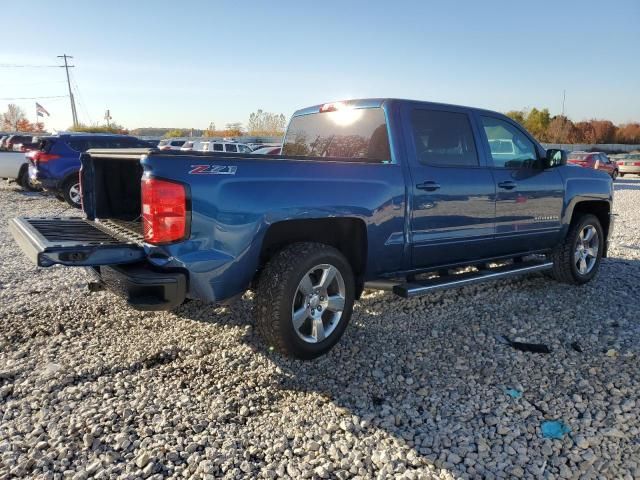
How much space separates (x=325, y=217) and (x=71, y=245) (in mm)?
1664

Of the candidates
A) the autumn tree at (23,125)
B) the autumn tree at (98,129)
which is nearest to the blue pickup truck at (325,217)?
the autumn tree at (98,129)

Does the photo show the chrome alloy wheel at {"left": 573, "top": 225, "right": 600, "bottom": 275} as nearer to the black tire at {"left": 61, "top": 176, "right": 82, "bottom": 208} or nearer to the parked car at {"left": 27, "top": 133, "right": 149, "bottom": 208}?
the parked car at {"left": 27, "top": 133, "right": 149, "bottom": 208}

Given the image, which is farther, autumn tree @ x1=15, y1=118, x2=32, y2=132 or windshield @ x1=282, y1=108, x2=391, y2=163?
autumn tree @ x1=15, y1=118, x2=32, y2=132

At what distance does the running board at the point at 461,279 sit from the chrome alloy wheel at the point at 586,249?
723 mm

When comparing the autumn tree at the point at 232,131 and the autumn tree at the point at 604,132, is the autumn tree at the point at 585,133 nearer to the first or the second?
the autumn tree at the point at 604,132

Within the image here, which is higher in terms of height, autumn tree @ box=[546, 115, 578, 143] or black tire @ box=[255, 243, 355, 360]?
autumn tree @ box=[546, 115, 578, 143]

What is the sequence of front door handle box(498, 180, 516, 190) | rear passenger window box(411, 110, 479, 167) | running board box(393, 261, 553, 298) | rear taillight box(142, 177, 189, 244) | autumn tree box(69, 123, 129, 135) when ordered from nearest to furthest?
rear taillight box(142, 177, 189, 244)
running board box(393, 261, 553, 298)
rear passenger window box(411, 110, 479, 167)
front door handle box(498, 180, 516, 190)
autumn tree box(69, 123, 129, 135)

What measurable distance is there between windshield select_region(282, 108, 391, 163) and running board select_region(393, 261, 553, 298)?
3.41ft

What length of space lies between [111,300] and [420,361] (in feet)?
9.94

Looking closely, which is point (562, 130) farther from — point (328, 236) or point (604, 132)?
point (328, 236)

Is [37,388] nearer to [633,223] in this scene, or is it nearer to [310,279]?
[310,279]

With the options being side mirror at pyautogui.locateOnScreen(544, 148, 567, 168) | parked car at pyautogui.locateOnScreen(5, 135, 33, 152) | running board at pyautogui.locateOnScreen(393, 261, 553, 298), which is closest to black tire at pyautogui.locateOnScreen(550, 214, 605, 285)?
running board at pyautogui.locateOnScreen(393, 261, 553, 298)

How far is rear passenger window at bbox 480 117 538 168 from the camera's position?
5.11m

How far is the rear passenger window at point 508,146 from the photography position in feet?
16.8
